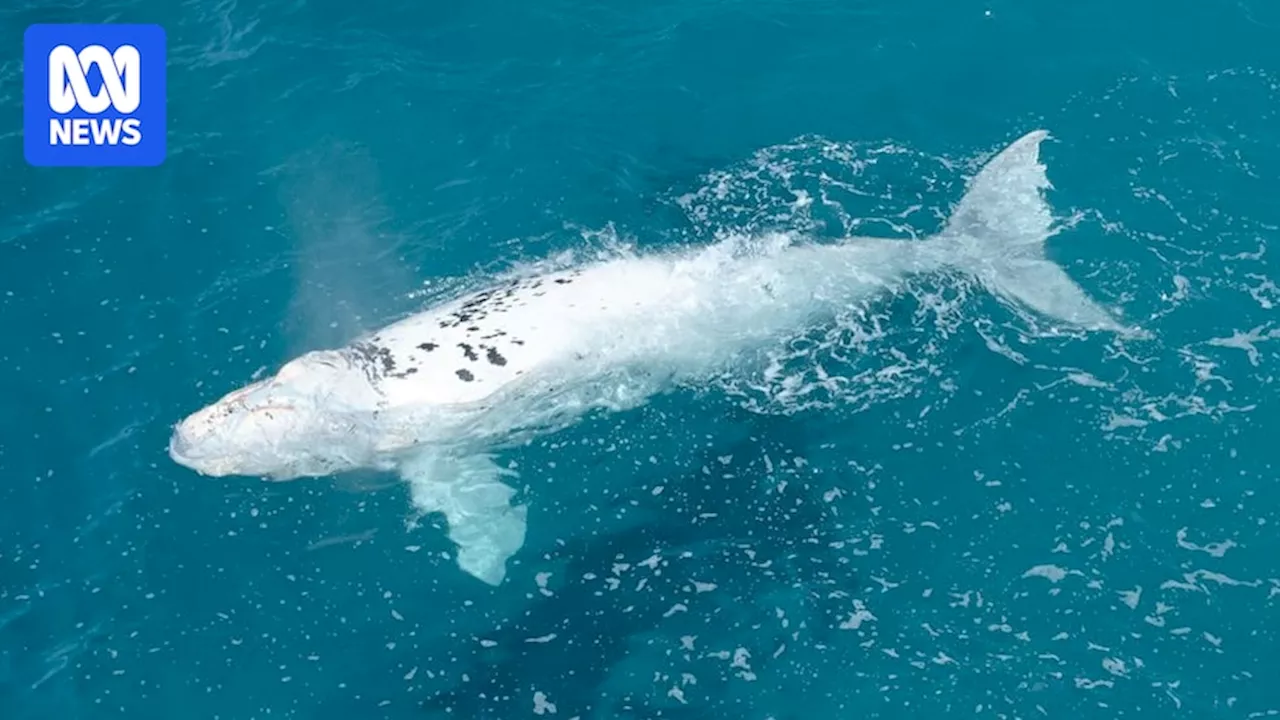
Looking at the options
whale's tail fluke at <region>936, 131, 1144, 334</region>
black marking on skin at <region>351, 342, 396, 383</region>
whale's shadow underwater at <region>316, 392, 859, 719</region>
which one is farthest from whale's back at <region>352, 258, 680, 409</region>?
whale's tail fluke at <region>936, 131, 1144, 334</region>

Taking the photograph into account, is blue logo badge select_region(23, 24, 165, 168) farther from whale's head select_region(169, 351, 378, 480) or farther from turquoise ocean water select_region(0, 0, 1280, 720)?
whale's head select_region(169, 351, 378, 480)

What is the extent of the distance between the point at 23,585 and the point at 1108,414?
19152mm

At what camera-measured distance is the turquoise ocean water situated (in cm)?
2169

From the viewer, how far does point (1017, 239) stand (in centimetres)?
2833

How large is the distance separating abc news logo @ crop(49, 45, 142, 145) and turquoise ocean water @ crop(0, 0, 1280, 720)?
3.50 ft

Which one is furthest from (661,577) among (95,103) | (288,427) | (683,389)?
(95,103)

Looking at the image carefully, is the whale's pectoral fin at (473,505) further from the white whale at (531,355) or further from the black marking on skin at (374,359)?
the black marking on skin at (374,359)

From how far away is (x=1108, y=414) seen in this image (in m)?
24.7

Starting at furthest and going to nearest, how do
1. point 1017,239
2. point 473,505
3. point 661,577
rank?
point 1017,239, point 473,505, point 661,577

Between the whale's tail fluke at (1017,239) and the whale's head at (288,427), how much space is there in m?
12.2

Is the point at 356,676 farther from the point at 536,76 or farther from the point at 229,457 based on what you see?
the point at 536,76

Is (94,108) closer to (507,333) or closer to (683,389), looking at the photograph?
(507,333)

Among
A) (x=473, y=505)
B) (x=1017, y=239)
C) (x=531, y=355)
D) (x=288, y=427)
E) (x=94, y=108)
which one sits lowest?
(x=473, y=505)

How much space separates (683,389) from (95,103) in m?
15.9
